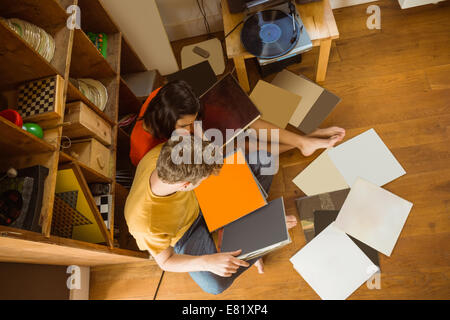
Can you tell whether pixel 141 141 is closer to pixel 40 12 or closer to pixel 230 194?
pixel 230 194

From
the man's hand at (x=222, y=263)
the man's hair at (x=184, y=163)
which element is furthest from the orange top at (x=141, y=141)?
the man's hand at (x=222, y=263)

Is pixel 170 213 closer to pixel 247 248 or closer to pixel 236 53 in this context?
pixel 247 248

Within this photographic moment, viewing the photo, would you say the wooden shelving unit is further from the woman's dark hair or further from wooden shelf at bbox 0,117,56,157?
the woman's dark hair

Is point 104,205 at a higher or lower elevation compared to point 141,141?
lower

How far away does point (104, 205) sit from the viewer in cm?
137

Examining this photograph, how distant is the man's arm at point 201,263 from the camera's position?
1.29 metres

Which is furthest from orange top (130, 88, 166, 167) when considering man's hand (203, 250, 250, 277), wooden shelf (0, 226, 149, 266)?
man's hand (203, 250, 250, 277)

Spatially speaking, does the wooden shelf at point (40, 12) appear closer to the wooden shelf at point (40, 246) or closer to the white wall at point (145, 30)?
the white wall at point (145, 30)

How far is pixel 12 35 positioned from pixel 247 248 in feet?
3.78

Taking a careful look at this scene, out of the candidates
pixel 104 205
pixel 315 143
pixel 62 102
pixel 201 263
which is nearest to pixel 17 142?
pixel 62 102

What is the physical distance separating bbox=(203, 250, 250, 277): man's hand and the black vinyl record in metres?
0.93

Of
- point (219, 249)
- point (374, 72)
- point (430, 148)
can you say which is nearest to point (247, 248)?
point (219, 249)

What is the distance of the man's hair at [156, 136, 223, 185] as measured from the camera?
1.02 metres

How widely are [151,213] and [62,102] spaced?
0.52m
